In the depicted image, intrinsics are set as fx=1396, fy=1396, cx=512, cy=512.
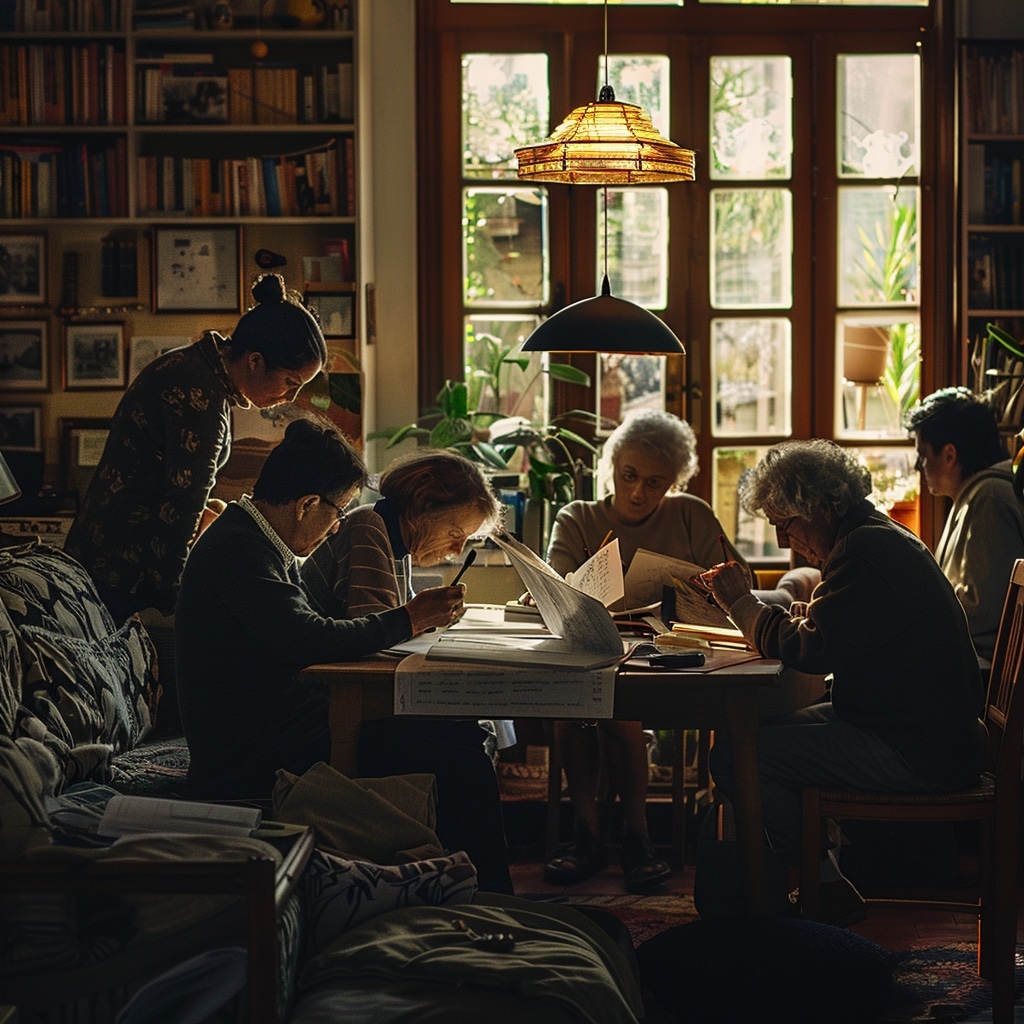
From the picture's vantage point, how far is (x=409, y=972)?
2039 millimetres

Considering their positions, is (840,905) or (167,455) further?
(167,455)

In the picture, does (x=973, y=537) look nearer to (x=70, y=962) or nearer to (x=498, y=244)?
(x=498, y=244)

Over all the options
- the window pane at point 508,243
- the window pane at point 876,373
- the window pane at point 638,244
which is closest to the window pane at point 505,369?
the window pane at point 508,243

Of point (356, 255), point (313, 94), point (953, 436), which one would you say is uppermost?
point (313, 94)

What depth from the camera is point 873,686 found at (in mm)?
2898

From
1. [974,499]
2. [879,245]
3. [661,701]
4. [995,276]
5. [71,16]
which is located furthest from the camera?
[879,245]

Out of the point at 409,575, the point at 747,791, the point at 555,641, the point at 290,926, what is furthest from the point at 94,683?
the point at 747,791

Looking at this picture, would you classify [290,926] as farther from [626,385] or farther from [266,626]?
[626,385]

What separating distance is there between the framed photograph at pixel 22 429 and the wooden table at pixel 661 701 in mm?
2757

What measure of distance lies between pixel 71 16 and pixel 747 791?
371 centimetres

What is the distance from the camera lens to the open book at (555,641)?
277 cm

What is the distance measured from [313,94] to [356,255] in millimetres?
591

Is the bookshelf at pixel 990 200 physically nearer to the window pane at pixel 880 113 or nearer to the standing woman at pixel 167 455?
the window pane at pixel 880 113

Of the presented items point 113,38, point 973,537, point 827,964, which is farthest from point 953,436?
point 113,38
